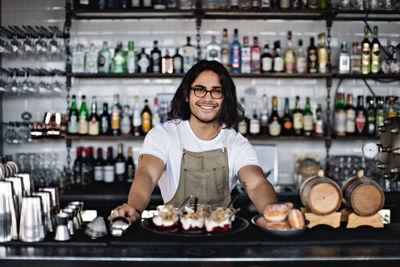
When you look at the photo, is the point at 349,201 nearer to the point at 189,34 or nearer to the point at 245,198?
the point at 245,198

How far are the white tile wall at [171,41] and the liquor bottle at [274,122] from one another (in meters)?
0.12

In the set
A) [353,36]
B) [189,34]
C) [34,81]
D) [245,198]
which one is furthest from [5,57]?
[353,36]

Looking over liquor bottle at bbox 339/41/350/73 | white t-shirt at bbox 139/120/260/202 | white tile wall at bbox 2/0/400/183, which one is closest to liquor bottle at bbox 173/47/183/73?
white tile wall at bbox 2/0/400/183

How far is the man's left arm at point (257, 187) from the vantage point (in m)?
1.96

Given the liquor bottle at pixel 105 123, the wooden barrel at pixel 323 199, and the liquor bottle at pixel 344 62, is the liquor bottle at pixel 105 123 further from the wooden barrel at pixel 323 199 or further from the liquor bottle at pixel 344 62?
the wooden barrel at pixel 323 199

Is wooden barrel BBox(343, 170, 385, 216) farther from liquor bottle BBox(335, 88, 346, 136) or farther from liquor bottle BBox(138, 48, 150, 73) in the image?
liquor bottle BBox(138, 48, 150, 73)

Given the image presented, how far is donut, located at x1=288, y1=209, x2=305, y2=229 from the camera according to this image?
63.8 inches

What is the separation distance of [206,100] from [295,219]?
29.1 inches

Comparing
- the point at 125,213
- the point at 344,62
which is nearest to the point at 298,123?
the point at 344,62

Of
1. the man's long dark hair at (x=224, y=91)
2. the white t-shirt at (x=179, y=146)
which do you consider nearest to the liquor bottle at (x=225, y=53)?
the man's long dark hair at (x=224, y=91)

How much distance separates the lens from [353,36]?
3799mm

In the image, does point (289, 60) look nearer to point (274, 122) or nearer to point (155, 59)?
point (274, 122)

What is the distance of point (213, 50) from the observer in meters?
3.64

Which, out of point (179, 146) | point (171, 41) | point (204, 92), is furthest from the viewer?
point (171, 41)
